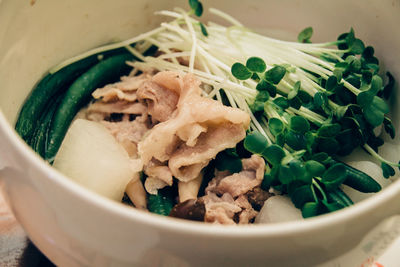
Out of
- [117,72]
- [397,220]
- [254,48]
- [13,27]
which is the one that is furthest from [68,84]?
[397,220]

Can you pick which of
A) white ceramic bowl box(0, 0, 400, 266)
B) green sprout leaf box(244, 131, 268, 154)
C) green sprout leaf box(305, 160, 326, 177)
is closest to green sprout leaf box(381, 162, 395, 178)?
white ceramic bowl box(0, 0, 400, 266)

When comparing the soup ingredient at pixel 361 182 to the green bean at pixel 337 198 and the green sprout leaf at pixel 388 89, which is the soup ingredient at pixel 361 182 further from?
the green sprout leaf at pixel 388 89

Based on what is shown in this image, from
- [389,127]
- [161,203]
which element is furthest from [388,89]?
[161,203]

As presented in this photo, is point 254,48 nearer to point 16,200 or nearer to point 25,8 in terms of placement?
point 25,8

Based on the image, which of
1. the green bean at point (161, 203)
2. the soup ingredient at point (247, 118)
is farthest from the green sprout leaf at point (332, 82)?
the green bean at point (161, 203)

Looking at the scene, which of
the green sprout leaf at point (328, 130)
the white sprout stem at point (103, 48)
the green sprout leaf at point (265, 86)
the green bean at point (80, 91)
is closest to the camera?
the green sprout leaf at point (328, 130)

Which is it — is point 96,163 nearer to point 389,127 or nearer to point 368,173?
point 368,173

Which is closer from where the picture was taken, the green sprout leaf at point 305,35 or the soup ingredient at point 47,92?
the soup ingredient at point 47,92
